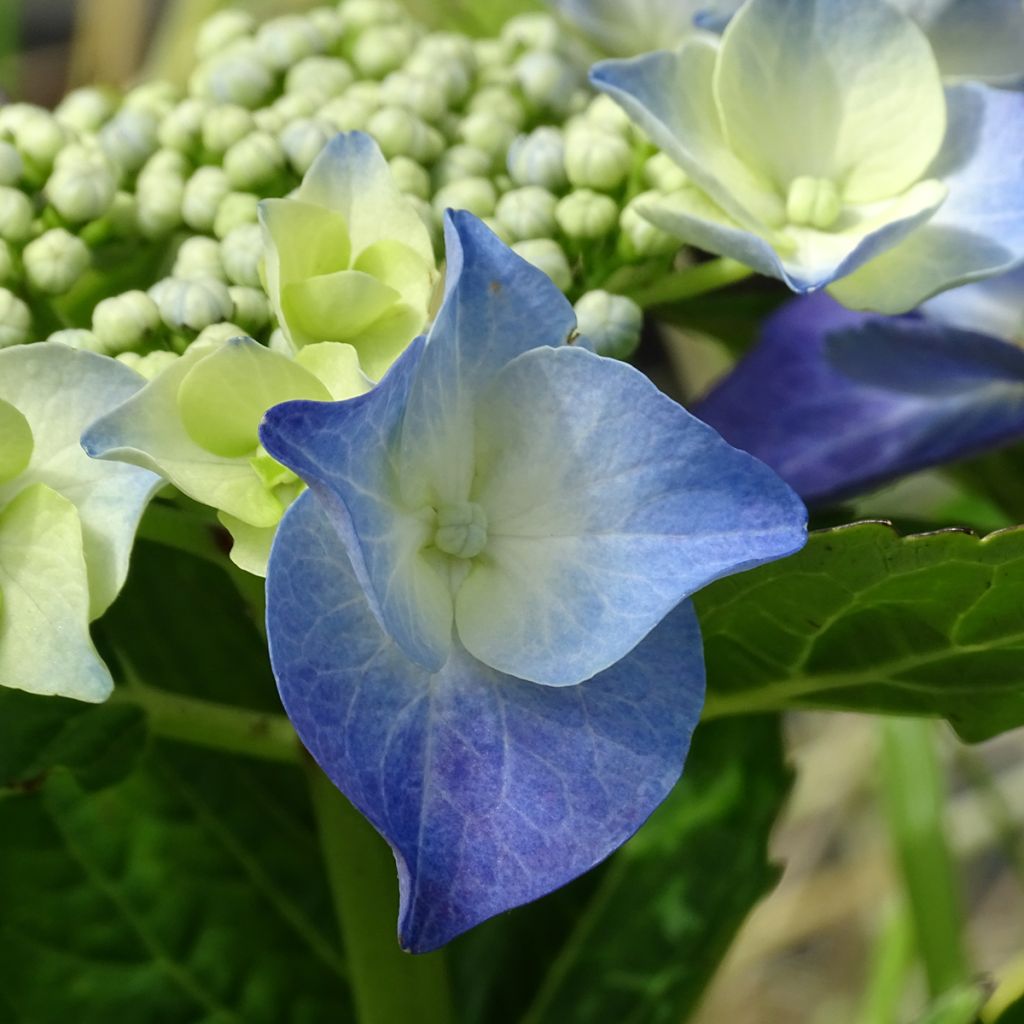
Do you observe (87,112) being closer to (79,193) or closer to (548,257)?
(79,193)

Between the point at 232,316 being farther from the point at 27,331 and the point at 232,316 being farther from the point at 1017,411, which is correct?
the point at 1017,411

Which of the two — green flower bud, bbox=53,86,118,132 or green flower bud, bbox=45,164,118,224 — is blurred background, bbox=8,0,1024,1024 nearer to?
green flower bud, bbox=53,86,118,132

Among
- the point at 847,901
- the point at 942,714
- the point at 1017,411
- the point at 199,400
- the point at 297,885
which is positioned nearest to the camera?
the point at 199,400

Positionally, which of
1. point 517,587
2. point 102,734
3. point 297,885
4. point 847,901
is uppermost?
point 517,587

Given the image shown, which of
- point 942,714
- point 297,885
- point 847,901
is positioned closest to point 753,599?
point 942,714

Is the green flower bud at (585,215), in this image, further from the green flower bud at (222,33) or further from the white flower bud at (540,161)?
the green flower bud at (222,33)

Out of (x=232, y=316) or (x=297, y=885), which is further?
(x=297, y=885)

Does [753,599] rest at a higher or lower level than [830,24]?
lower
